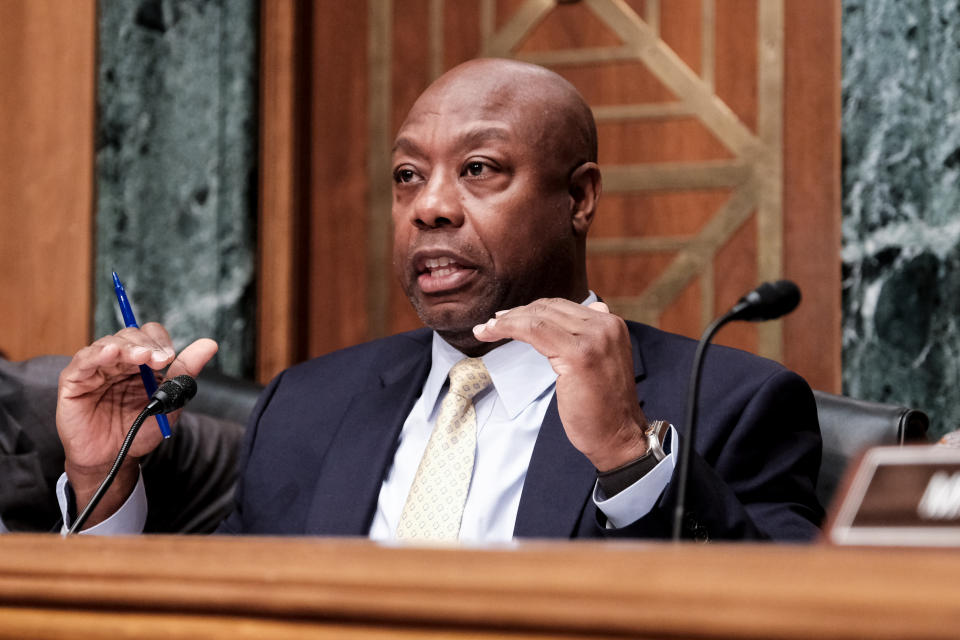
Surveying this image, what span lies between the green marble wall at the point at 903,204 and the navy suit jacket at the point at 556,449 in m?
0.97

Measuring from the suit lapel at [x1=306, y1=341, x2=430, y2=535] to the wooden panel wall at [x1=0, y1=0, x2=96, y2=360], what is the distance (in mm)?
1519

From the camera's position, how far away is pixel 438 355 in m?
1.79

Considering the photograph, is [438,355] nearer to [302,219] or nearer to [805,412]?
[805,412]

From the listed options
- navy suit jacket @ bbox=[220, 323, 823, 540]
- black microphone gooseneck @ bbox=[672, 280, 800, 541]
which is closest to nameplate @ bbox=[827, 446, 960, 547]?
black microphone gooseneck @ bbox=[672, 280, 800, 541]

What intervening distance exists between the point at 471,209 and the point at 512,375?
0.25 meters

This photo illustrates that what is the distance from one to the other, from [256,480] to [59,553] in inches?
40.1

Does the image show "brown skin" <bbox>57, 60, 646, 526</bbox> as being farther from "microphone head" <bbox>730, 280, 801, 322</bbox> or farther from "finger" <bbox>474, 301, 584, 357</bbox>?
"microphone head" <bbox>730, 280, 801, 322</bbox>

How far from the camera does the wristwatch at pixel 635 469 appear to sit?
4.17 ft

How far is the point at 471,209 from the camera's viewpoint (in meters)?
1.68

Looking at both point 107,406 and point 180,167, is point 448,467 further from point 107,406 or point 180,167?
point 180,167

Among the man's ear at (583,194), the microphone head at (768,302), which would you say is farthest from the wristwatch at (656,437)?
the man's ear at (583,194)

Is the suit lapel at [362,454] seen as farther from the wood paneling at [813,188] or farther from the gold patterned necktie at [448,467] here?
the wood paneling at [813,188]

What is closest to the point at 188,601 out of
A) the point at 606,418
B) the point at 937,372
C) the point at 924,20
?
the point at 606,418

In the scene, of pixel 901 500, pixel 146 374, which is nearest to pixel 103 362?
pixel 146 374
